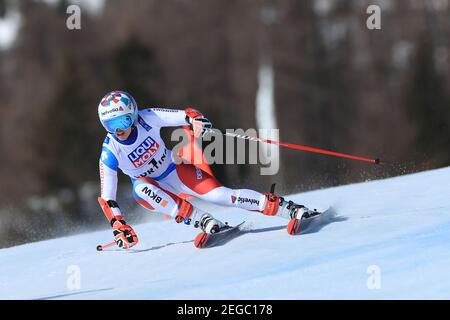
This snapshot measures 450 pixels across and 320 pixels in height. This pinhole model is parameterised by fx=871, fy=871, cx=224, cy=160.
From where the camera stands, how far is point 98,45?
3553 centimetres

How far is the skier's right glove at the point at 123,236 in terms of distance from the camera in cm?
647

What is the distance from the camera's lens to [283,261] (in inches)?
227

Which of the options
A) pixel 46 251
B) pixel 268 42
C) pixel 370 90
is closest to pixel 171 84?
pixel 268 42

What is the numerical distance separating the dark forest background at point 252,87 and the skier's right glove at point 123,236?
17322 mm

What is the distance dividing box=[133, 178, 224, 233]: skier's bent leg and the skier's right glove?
0.86 feet

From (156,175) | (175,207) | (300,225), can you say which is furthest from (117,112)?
(300,225)

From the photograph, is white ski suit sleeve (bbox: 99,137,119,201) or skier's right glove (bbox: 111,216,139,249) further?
white ski suit sleeve (bbox: 99,137,119,201)

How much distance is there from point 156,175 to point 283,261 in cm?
144

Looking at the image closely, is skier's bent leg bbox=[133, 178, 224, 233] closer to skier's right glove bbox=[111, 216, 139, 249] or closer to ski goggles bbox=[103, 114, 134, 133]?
skier's right glove bbox=[111, 216, 139, 249]

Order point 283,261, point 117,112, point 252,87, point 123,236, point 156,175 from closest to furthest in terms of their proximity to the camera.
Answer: point 283,261 < point 117,112 < point 123,236 < point 156,175 < point 252,87

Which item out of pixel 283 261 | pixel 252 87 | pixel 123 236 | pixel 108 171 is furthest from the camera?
pixel 252 87

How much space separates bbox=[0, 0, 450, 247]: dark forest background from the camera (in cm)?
2744

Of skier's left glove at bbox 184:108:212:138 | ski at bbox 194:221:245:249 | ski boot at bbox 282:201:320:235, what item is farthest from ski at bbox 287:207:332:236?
skier's left glove at bbox 184:108:212:138

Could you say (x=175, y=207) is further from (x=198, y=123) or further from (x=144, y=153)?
(x=198, y=123)
